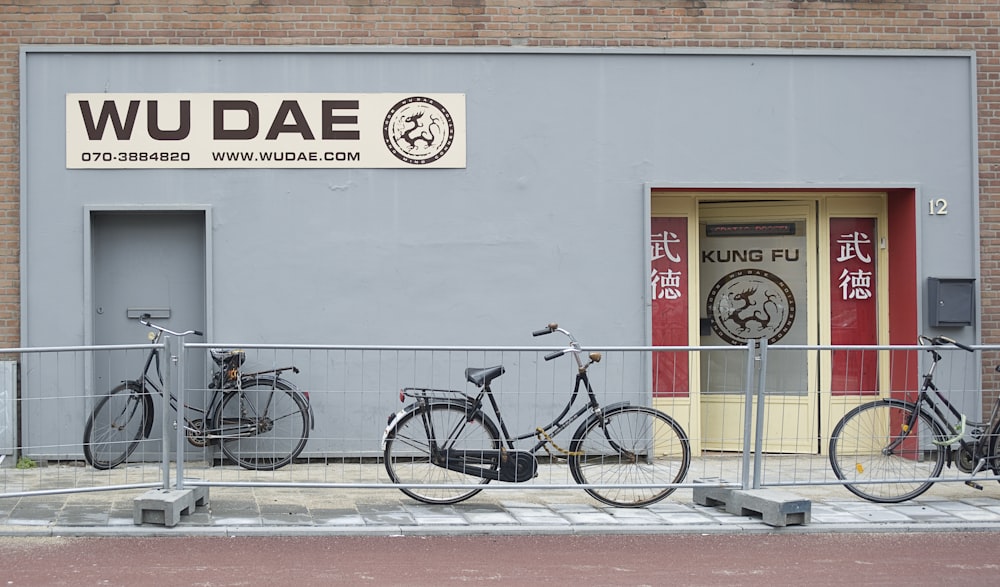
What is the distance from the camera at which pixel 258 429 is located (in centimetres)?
846

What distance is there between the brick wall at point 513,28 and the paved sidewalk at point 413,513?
2.87 metres

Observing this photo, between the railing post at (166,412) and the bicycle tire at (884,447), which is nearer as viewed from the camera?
the railing post at (166,412)

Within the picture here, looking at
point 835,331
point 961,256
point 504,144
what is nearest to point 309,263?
point 504,144

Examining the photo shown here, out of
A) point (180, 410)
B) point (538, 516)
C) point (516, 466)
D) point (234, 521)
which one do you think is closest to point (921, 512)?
point (538, 516)

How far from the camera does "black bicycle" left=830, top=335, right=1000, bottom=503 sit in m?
8.17

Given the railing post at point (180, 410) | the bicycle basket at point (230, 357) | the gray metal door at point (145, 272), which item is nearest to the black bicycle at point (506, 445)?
the railing post at point (180, 410)

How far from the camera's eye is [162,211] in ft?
33.9

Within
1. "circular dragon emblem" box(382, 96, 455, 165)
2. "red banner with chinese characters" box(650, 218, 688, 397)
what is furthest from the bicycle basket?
"red banner with chinese characters" box(650, 218, 688, 397)

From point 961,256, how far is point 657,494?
15.1 feet

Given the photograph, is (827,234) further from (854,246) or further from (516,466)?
(516,466)

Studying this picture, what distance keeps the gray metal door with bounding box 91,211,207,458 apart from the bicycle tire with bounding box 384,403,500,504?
3237 mm

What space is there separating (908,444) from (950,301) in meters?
2.92

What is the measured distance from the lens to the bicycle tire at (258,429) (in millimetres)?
8203

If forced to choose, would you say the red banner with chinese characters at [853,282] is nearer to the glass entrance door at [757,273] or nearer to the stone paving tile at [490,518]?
the glass entrance door at [757,273]
